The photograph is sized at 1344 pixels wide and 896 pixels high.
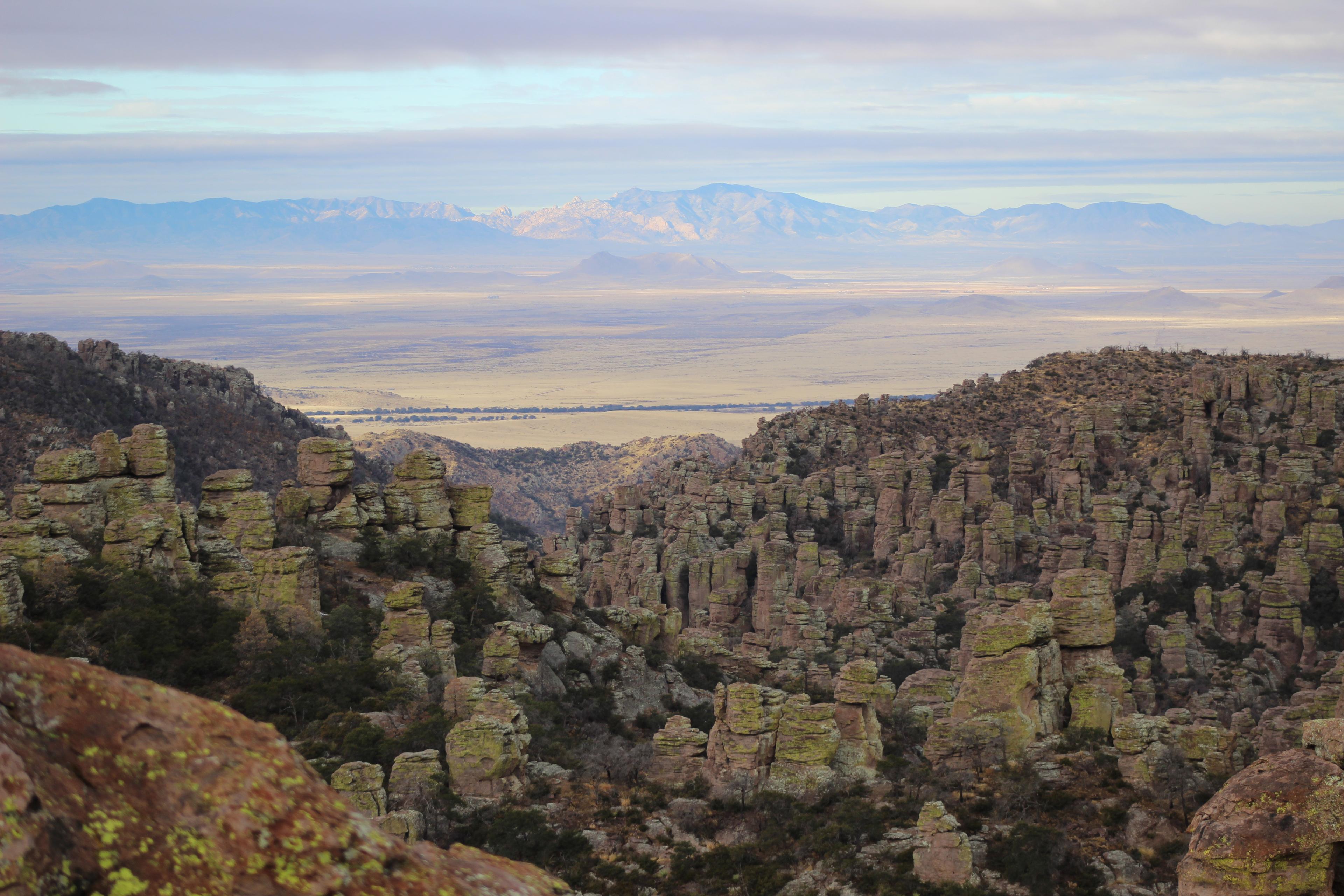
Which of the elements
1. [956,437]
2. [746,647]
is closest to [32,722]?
[746,647]

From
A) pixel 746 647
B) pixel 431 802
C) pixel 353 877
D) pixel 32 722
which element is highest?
pixel 32 722

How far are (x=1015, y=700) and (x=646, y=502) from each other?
59.5 metres

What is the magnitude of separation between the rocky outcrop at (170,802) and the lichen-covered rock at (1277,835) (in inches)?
478

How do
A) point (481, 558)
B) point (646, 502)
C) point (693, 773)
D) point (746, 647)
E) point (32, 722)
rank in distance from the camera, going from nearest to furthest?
point (32, 722), point (693, 773), point (481, 558), point (746, 647), point (646, 502)

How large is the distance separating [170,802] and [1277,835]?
14758 mm

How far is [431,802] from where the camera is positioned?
25859 mm

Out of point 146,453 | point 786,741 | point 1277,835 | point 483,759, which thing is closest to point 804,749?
point 786,741

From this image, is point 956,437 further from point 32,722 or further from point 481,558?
point 32,722

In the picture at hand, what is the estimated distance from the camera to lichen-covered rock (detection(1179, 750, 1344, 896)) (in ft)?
53.3

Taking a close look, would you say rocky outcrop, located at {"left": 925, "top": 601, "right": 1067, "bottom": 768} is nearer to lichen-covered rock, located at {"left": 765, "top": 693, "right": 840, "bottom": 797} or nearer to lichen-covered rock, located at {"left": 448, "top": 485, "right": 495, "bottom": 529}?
lichen-covered rock, located at {"left": 765, "top": 693, "right": 840, "bottom": 797}

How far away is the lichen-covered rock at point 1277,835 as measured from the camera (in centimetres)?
1625

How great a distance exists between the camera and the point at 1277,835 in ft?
53.5

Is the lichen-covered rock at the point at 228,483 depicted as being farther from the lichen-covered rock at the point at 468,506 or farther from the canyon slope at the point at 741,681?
the lichen-covered rock at the point at 468,506

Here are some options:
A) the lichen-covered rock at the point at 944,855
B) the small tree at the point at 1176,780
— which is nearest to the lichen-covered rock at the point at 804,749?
the lichen-covered rock at the point at 944,855
